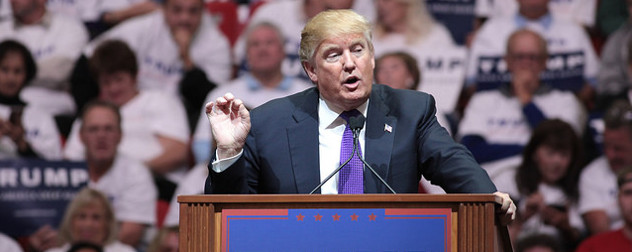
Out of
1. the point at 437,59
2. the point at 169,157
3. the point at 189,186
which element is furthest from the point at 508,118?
the point at 169,157

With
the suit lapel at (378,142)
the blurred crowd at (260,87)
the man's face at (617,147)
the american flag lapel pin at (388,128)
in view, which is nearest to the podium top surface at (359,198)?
the suit lapel at (378,142)

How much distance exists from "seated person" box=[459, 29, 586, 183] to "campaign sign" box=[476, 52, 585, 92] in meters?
0.03

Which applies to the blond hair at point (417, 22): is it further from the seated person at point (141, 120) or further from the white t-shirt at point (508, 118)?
the seated person at point (141, 120)

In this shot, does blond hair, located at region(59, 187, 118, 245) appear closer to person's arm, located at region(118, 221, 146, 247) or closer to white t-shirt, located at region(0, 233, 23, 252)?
person's arm, located at region(118, 221, 146, 247)

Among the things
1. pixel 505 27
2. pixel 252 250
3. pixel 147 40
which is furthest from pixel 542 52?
pixel 252 250

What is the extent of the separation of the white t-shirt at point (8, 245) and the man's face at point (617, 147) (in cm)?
357

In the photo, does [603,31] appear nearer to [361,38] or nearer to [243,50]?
[243,50]

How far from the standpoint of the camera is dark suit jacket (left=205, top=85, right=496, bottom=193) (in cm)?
249

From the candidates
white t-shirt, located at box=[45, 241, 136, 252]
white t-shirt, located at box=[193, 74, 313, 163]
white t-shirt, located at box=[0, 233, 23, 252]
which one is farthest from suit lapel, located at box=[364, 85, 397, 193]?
white t-shirt, located at box=[0, 233, 23, 252]

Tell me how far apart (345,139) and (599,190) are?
Result: 10.3 ft

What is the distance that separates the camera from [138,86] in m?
5.43

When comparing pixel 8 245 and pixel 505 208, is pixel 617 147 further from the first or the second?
pixel 8 245

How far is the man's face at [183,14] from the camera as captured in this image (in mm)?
5461

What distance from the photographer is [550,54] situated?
539 cm
